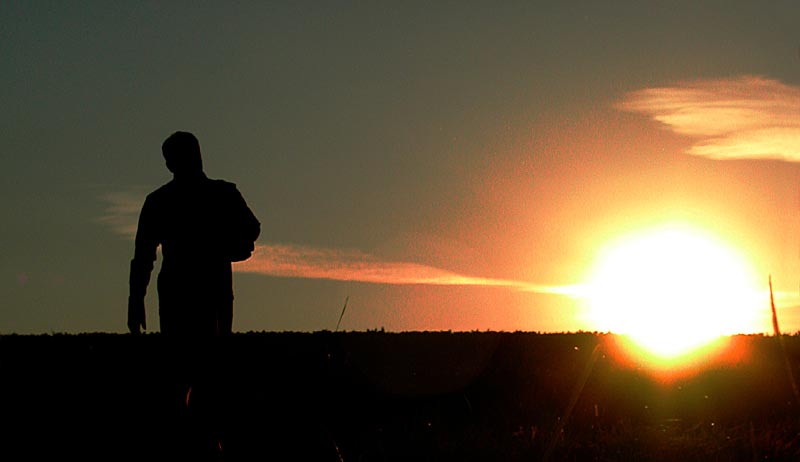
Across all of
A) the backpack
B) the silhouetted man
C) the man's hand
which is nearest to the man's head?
the silhouetted man

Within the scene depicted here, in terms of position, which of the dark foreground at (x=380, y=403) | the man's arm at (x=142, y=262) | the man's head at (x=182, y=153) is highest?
the man's head at (x=182, y=153)

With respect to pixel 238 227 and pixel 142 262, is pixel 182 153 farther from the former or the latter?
pixel 142 262

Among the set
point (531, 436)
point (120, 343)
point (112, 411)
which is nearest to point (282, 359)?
point (120, 343)

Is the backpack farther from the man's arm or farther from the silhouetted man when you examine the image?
the man's arm

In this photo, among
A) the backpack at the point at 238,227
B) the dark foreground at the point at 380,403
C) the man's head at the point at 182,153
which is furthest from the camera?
the dark foreground at the point at 380,403

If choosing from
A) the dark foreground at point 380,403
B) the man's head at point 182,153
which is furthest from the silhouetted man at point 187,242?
the dark foreground at point 380,403

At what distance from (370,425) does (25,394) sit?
483cm

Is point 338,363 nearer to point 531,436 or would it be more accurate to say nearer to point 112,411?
point 112,411

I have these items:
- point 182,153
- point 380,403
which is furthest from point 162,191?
point 380,403

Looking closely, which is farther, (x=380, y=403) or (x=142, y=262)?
(x=380, y=403)

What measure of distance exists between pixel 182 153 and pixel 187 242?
616 mm

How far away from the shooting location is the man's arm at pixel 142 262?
30.0ft

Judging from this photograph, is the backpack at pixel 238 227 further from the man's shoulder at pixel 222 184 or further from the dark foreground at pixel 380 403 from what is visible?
the dark foreground at pixel 380 403

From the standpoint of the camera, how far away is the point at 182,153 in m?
9.13
